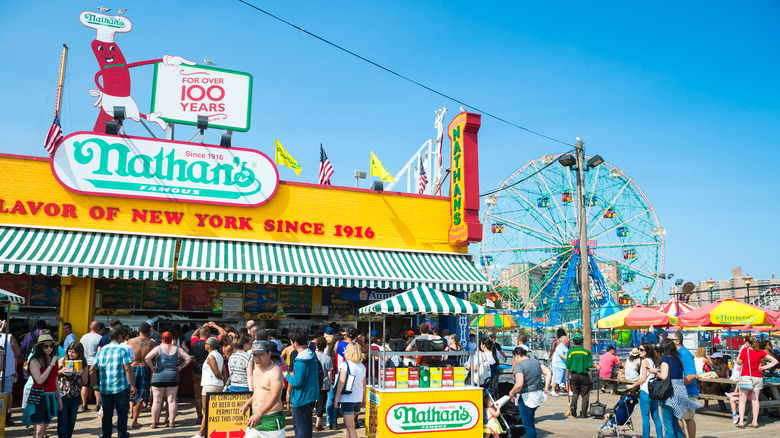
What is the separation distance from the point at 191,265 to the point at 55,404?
17.2 ft

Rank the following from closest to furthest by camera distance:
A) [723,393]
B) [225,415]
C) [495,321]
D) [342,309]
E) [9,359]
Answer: [225,415] → [9,359] → [723,393] → [342,309] → [495,321]

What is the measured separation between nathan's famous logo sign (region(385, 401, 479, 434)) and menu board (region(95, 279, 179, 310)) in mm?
8373

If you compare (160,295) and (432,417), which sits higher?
(160,295)

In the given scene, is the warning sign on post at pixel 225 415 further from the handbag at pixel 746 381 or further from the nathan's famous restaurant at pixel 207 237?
the handbag at pixel 746 381

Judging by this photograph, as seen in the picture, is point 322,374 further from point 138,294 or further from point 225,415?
point 138,294

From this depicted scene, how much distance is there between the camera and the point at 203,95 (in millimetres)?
15195

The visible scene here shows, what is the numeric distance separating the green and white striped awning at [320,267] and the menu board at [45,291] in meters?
3.06

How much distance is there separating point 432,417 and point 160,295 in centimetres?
872

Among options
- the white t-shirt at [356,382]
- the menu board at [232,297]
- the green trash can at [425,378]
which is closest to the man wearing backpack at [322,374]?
the white t-shirt at [356,382]

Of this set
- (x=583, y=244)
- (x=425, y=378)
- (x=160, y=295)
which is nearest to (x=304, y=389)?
(x=425, y=378)

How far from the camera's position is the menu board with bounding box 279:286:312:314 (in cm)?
1523

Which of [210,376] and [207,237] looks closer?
[210,376]

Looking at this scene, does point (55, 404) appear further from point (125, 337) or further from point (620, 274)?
point (620, 274)

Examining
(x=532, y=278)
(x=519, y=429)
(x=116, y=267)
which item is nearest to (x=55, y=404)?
(x=116, y=267)
